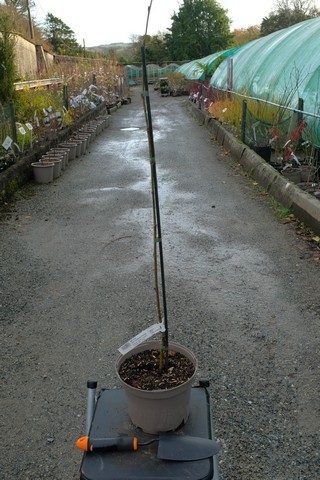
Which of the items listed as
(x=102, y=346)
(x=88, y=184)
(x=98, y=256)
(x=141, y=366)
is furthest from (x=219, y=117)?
(x=141, y=366)

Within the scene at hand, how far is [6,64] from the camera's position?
10414 millimetres

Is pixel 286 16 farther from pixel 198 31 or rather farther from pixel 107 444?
pixel 107 444

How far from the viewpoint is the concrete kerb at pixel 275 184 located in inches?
225

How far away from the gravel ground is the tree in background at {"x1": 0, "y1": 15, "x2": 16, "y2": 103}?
397 centimetres

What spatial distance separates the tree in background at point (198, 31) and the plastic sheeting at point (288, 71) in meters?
53.2

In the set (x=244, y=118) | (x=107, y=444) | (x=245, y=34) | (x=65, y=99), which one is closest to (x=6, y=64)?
(x=65, y=99)

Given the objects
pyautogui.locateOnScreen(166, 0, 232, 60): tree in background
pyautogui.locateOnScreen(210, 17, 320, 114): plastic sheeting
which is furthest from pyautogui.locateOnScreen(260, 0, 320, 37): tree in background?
pyautogui.locateOnScreen(210, 17, 320, 114): plastic sheeting

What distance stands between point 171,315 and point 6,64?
8817mm

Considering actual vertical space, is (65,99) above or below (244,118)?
above

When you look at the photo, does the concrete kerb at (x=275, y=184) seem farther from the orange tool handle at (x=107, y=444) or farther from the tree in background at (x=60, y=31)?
the tree in background at (x=60, y=31)

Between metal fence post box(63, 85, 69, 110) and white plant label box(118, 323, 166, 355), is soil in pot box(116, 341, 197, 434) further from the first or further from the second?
metal fence post box(63, 85, 69, 110)

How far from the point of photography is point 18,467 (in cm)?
241

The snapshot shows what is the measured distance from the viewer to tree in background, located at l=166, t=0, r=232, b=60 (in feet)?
212

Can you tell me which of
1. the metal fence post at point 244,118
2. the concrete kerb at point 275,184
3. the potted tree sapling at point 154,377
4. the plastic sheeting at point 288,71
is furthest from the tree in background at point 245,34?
the potted tree sapling at point 154,377
